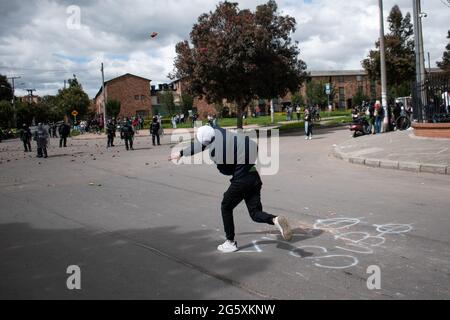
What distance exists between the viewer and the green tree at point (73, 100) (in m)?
64.1

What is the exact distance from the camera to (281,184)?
10188 mm

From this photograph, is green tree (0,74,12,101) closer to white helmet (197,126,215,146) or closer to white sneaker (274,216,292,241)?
white helmet (197,126,215,146)

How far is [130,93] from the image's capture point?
79.1 meters

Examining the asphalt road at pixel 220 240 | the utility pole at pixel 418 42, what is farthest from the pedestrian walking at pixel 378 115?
the asphalt road at pixel 220 240

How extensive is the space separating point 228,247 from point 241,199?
A: 1.94 feet

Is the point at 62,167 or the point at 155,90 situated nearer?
the point at 62,167

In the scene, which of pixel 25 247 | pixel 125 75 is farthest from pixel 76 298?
pixel 125 75

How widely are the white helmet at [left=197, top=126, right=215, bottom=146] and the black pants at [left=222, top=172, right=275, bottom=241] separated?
59cm

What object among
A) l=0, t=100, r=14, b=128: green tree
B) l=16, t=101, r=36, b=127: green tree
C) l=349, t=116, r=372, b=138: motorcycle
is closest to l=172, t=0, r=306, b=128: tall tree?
l=349, t=116, r=372, b=138: motorcycle

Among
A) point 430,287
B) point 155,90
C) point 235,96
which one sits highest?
point 155,90

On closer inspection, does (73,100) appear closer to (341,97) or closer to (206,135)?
(341,97)

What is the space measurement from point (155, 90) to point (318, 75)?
34838 millimetres

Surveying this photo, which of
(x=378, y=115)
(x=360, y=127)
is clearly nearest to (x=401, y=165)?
(x=360, y=127)
